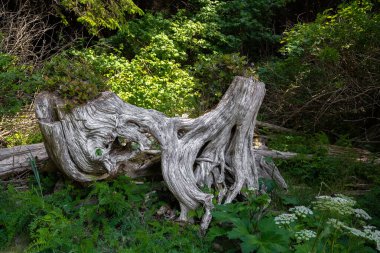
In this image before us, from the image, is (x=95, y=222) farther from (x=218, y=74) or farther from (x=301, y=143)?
(x=301, y=143)

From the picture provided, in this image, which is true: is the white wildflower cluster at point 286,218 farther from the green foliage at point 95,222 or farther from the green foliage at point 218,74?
the green foliage at point 218,74

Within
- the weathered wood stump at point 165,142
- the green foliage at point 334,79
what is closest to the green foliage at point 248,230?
the weathered wood stump at point 165,142

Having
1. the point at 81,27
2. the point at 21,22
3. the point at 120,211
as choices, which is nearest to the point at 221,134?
the point at 120,211

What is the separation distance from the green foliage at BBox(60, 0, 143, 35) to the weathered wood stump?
578cm

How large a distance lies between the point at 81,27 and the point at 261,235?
33.1 ft

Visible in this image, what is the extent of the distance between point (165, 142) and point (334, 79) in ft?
14.4

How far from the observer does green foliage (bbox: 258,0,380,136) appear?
7.77 m

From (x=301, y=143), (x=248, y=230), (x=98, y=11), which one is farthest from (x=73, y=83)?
(x=98, y=11)

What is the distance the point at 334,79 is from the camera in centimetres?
814

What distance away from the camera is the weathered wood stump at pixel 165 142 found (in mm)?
4902

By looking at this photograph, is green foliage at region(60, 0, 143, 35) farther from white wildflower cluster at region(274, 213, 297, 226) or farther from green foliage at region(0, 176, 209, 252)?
white wildflower cluster at region(274, 213, 297, 226)

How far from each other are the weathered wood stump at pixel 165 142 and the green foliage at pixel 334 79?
291cm

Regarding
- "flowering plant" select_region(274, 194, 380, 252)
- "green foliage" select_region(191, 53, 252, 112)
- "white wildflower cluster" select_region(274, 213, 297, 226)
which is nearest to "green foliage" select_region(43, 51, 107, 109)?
"green foliage" select_region(191, 53, 252, 112)

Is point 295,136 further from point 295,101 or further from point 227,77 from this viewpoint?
point 227,77
